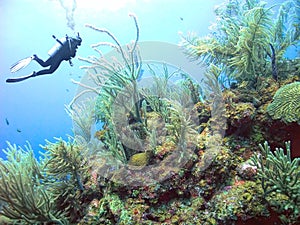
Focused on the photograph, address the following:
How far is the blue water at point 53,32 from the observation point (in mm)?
15906

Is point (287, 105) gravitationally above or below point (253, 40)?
below

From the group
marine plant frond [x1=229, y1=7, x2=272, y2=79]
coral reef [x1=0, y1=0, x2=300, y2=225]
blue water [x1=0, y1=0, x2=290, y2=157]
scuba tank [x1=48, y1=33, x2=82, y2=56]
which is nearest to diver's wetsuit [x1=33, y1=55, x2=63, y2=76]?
scuba tank [x1=48, y1=33, x2=82, y2=56]

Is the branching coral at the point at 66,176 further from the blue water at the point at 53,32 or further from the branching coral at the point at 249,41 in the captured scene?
the blue water at the point at 53,32

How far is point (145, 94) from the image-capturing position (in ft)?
15.4

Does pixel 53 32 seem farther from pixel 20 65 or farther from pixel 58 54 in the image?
pixel 58 54

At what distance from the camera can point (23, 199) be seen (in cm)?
319

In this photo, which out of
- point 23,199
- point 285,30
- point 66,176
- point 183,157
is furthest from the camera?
point 285,30

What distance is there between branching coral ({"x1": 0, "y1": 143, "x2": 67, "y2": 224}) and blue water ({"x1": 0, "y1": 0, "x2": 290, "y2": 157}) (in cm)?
878

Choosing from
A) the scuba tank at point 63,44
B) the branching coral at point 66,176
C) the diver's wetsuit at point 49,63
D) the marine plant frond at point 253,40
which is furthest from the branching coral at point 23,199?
the marine plant frond at point 253,40

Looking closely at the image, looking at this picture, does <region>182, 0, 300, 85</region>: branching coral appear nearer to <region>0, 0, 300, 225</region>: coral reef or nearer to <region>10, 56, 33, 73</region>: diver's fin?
<region>0, 0, 300, 225</region>: coral reef

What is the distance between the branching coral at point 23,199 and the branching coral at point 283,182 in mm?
2699

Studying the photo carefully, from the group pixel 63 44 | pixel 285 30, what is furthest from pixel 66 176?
pixel 285 30

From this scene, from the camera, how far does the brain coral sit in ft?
11.8

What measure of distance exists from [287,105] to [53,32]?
1971 centimetres
